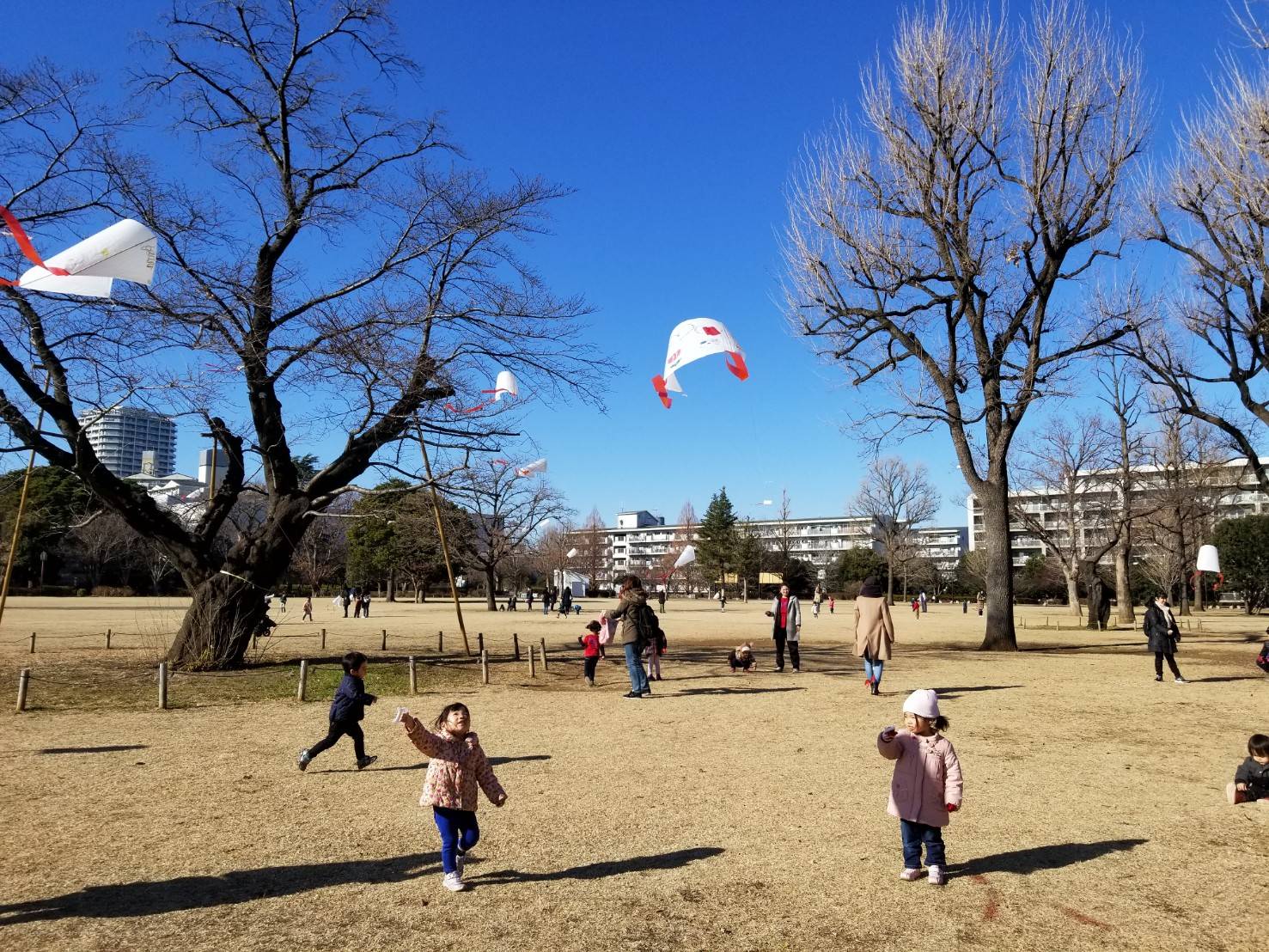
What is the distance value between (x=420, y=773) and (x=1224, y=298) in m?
20.2

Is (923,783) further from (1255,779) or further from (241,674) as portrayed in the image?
(241,674)

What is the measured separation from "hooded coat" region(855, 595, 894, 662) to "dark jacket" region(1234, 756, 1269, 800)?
750 cm

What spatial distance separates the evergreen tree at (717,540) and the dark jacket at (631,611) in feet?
214

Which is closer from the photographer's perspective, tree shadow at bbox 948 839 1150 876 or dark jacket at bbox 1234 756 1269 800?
dark jacket at bbox 1234 756 1269 800

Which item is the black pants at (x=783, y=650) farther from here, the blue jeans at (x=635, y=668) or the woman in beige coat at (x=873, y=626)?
the blue jeans at (x=635, y=668)

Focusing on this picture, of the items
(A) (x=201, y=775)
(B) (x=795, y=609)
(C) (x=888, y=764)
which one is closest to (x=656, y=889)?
Result: (C) (x=888, y=764)

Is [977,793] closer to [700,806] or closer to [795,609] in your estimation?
[700,806]

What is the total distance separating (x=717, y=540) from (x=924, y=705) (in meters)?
77.3

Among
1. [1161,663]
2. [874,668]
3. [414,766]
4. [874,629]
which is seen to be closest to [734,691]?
[874,668]

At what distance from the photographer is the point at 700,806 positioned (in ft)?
22.4

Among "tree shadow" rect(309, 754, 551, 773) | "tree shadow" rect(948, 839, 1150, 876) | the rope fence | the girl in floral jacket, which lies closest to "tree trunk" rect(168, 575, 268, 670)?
the rope fence

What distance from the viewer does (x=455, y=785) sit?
5020mm

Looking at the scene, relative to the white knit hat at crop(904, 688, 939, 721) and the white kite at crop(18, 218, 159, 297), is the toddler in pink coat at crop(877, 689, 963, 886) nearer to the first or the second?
the white knit hat at crop(904, 688, 939, 721)

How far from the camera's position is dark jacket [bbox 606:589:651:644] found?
12.9m
